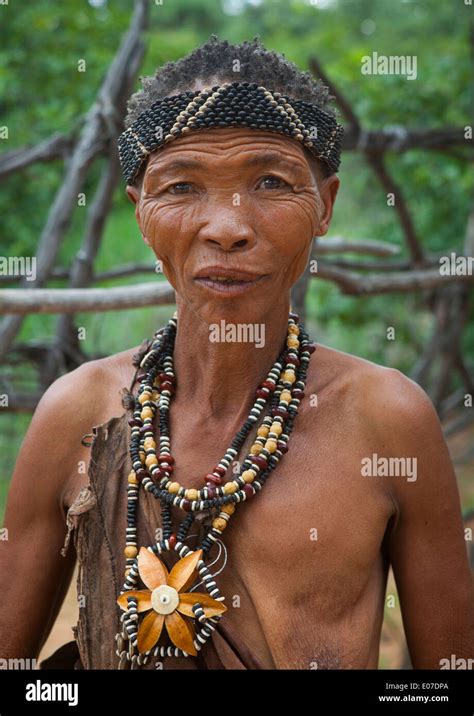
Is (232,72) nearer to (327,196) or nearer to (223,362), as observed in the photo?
(327,196)

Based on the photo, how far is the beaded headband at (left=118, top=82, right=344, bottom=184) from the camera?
204cm

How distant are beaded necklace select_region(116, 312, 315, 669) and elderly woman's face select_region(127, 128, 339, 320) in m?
0.30

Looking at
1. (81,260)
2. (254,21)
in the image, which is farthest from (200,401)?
(254,21)

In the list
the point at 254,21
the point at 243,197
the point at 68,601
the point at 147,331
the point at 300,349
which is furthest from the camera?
the point at 254,21

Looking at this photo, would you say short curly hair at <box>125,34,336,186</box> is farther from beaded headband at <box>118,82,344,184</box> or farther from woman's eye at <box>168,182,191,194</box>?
woman's eye at <box>168,182,191,194</box>

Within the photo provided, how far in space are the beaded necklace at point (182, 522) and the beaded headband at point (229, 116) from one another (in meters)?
0.59

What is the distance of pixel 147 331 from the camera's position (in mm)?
8289

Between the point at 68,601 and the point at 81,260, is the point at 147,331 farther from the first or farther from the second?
the point at 81,260

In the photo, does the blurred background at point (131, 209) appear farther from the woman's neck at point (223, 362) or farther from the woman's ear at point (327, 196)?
the woman's ear at point (327, 196)

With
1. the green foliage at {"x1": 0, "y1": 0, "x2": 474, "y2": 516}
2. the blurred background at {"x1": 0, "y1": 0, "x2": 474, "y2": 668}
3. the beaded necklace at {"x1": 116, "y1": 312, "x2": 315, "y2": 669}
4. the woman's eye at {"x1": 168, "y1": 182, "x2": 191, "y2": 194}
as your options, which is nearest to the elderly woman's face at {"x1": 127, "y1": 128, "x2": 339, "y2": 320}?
the woman's eye at {"x1": 168, "y1": 182, "x2": 191, "y2": 194}

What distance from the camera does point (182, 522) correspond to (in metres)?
2.14

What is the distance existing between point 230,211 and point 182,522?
2.41ft
